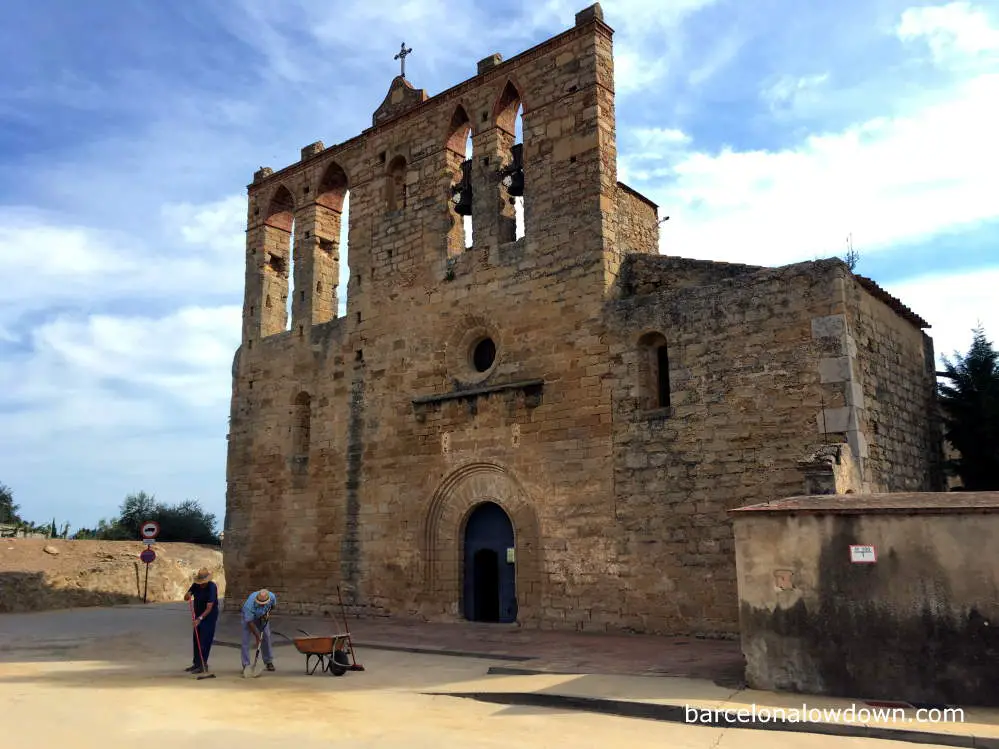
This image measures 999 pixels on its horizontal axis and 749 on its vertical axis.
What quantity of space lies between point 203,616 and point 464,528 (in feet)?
15.8

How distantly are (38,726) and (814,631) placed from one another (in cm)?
585

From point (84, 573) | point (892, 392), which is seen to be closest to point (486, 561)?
point (892, 392)

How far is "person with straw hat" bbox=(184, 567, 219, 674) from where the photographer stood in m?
8.12

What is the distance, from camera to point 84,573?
19.1 m

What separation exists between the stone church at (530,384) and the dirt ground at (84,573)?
5.58 metres

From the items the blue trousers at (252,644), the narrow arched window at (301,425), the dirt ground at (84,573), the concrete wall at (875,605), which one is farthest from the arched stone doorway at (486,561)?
the dirt ground at (84,573)

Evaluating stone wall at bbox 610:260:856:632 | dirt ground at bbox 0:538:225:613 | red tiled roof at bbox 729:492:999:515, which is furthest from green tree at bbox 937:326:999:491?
dirt ground at bbox 0:538:225:613

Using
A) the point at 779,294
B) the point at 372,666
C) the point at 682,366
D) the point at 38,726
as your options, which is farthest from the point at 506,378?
the point at 38,726

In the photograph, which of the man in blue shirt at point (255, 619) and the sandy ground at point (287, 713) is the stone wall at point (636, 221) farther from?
the man in blue shirt at point (255, 619)

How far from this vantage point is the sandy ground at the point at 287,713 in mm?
5227

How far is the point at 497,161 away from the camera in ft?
42.6

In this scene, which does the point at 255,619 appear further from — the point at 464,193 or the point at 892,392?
the point at 892,392

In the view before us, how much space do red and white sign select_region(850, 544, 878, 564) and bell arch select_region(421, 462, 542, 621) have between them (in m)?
5.39

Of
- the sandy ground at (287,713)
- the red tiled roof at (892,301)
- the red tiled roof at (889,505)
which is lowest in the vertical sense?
the sandy ground at (287,713)
